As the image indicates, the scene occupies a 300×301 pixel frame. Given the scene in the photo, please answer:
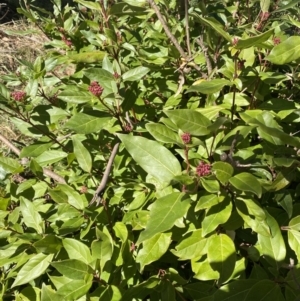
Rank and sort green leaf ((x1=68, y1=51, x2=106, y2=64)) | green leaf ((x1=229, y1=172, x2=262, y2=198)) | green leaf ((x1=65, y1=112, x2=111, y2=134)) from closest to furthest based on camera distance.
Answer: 1. green leaf ((x1=229, y1=172, x2=262, y2=198))
2. green leaf ((x1=65, y1=112, x2=111, y2=134))
3. green leaf ((x1=68, y1=51, x2=106, y2=64))

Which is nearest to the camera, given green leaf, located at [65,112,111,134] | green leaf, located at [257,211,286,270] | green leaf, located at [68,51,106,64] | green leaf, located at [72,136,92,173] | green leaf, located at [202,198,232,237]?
green leaf, located at [202,198,232,237]

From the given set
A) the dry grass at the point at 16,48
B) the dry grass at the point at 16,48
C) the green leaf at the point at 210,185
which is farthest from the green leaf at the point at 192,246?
the dry grass at the point at 16,48

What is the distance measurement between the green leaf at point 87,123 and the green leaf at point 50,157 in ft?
0.97

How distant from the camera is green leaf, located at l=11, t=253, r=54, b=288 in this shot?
1.33 m

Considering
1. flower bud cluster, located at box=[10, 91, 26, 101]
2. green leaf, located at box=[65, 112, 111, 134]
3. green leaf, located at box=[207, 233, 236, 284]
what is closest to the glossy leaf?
green leaf, located at box=[207, 233, 236, 284]

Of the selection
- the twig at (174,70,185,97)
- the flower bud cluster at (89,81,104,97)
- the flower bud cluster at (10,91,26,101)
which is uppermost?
the flower bud cluster at (89,81,104,97)

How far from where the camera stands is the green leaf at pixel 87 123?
4.50 feet

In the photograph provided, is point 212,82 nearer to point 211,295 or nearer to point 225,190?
point 225,190

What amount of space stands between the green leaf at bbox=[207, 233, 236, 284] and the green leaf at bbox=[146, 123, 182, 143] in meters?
0.31

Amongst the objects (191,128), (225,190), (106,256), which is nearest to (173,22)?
(191,128)

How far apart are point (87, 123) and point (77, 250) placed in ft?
1.34

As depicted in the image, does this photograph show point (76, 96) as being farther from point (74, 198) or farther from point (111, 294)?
point (111, 294)

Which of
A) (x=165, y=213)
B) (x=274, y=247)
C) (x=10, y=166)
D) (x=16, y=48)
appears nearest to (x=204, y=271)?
(x=274, y=247)

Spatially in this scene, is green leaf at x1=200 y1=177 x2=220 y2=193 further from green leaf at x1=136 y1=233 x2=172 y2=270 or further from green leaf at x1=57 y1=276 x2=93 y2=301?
green leaf at x1=57 y1=276 x2=93 y2=301
